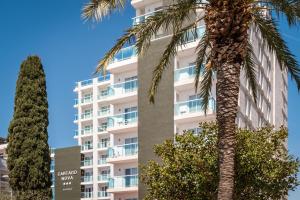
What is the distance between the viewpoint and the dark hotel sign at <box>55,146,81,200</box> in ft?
150

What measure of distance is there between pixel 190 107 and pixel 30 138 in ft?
40.2

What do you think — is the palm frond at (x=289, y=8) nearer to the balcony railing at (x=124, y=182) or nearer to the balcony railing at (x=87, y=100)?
the balcony railing at (x=124, y=182)

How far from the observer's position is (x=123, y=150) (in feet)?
174

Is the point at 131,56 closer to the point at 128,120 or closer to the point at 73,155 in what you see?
the point at 128,120

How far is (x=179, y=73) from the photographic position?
49281 millimetres

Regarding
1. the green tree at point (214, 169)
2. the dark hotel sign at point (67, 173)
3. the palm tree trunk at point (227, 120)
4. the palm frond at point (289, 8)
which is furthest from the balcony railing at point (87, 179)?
the palm tree trunk at point (227, 120)

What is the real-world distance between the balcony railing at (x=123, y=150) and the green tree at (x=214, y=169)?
20.7 metres

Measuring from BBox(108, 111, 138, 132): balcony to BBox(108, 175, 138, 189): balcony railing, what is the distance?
168 inches

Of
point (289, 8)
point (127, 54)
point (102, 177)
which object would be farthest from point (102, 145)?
point (289, 8)

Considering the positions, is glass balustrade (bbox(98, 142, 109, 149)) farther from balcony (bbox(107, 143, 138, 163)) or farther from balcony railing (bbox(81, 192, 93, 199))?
balcony (bbox(107, 143, 138, 163))

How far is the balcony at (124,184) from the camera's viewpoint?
5097 cm

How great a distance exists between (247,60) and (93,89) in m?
73.8

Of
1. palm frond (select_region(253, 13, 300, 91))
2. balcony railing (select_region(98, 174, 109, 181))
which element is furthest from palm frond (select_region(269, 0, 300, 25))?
balcony railing (select_region(98, 174, 109, 181))

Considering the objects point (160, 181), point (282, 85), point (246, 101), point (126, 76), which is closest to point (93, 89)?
point (282, 85)
